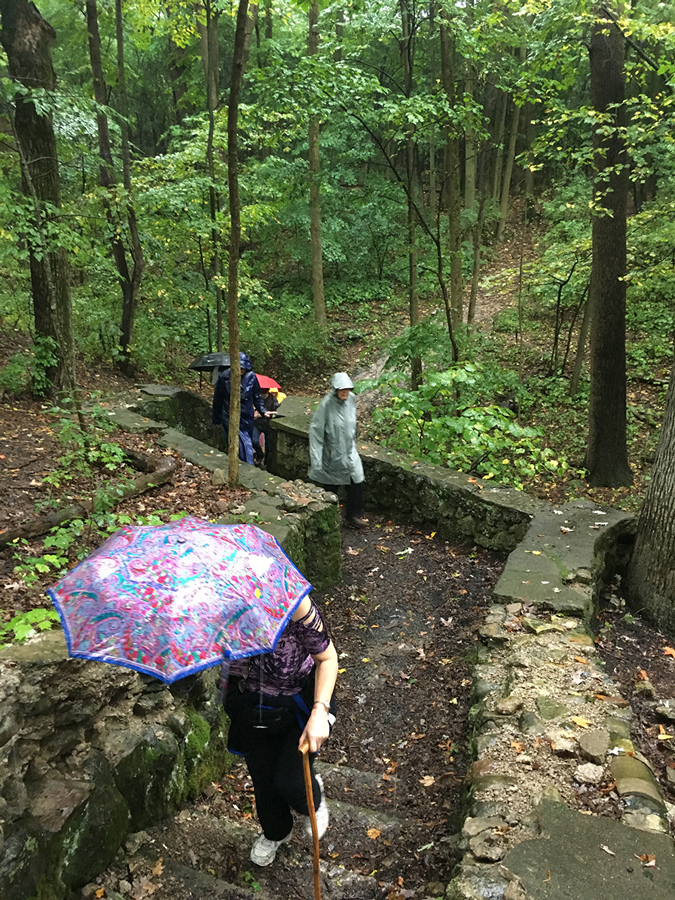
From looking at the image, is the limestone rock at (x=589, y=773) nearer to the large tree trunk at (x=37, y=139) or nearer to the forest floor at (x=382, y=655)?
the forest floor at (x=382, y=655)

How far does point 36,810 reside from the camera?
91.0 inches

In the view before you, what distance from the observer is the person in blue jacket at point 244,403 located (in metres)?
6.75

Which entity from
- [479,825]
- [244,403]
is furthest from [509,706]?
[244,403]

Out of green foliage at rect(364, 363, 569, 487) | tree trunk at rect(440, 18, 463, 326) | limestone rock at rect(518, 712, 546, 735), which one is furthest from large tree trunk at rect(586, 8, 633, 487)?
limestone rock at rect(518, 712, 546, 735)

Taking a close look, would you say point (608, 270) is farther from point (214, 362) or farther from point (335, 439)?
point (214, 362)

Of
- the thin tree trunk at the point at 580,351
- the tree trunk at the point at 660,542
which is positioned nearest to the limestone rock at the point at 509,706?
the tree trunk at the point at 660,542

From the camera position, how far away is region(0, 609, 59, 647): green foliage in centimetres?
286

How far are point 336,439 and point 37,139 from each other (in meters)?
5.08

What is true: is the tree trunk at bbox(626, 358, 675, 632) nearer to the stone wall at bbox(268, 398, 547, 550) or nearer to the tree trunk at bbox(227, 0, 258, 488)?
the stone wall at bbox(268, 398, 547, 550)

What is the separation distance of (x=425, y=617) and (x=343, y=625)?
755 millimetres

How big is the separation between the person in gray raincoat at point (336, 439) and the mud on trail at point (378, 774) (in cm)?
107

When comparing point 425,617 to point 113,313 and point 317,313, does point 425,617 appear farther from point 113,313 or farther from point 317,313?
point 317,313

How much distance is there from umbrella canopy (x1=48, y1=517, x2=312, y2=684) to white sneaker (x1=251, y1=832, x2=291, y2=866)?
1.53m

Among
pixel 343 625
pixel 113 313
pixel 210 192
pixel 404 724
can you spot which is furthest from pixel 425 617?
pixel 113 313
